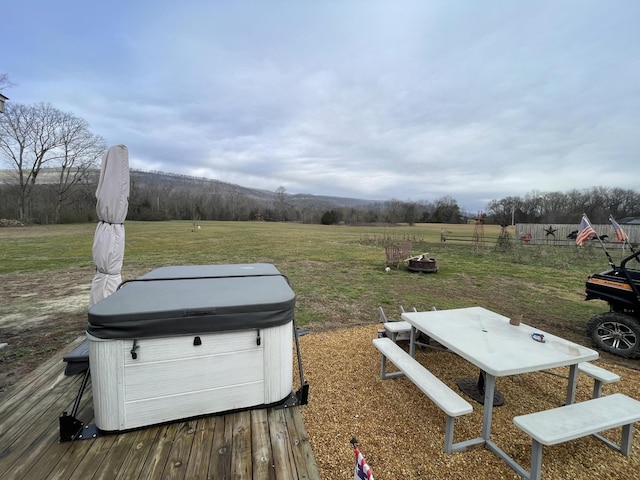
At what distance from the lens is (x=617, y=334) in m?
3.67

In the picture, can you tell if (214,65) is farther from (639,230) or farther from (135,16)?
(639,230)

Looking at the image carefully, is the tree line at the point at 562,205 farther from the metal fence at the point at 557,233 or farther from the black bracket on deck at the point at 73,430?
the black bracket on deck at the point at 73,430

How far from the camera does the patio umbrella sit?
2615 millimetres

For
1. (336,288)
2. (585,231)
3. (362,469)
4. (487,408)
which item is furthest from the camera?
(336,288)

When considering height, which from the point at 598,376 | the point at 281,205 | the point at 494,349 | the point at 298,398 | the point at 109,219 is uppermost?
the point at 281,205

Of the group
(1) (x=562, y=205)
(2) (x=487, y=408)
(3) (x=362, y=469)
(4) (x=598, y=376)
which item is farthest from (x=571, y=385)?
(1) (x=562, y=205)

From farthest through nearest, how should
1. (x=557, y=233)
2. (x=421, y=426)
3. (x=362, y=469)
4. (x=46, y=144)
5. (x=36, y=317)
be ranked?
1. (x=46, y=144)
2. (x=557, y=233)
3. (x=36, y=317)
4. (x=421, y=426)
5. (x=362, y=469)

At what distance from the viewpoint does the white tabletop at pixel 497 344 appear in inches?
78.6

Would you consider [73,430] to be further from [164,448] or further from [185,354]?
[185,354]

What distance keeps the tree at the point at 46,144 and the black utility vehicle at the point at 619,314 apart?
136ft

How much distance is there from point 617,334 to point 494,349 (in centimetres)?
301

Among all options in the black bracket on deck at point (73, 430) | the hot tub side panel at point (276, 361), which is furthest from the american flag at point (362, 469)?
the black bracket on deck at point (73, 430)

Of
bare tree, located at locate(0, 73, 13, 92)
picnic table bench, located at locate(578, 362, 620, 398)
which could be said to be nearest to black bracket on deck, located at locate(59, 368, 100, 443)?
picnic table bench, located at locate(578, 362, 620, 398)

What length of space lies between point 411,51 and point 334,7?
408 cm
